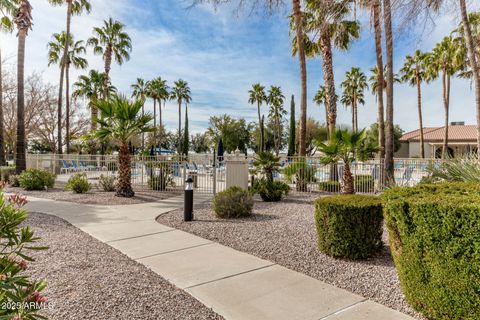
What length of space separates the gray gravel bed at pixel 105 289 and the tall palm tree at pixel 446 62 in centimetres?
2712

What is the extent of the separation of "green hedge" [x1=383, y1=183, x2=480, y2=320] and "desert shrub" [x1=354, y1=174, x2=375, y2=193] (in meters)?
11.5

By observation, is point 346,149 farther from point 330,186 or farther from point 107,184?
point 107,184

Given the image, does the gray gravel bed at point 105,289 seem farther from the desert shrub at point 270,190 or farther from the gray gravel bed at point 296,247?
the desert shrub at point 270,190

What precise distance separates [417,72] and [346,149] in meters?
27.4

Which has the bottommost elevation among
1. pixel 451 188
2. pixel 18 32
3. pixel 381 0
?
pixel 451 188

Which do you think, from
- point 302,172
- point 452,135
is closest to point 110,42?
point 302,172

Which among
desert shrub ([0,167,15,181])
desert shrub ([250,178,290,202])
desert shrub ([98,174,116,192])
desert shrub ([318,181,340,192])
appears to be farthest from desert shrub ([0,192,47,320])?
desert shrub ([0,167,15,181])

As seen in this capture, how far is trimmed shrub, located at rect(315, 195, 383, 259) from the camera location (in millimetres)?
4770

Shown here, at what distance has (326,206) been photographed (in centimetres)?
499

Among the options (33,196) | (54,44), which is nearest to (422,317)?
(33,196)

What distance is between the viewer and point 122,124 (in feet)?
38.8

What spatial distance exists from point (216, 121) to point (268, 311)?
177ft

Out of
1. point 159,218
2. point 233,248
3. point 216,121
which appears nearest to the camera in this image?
point 233,248

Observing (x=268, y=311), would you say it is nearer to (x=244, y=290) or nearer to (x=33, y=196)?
(x=244, y=290)
